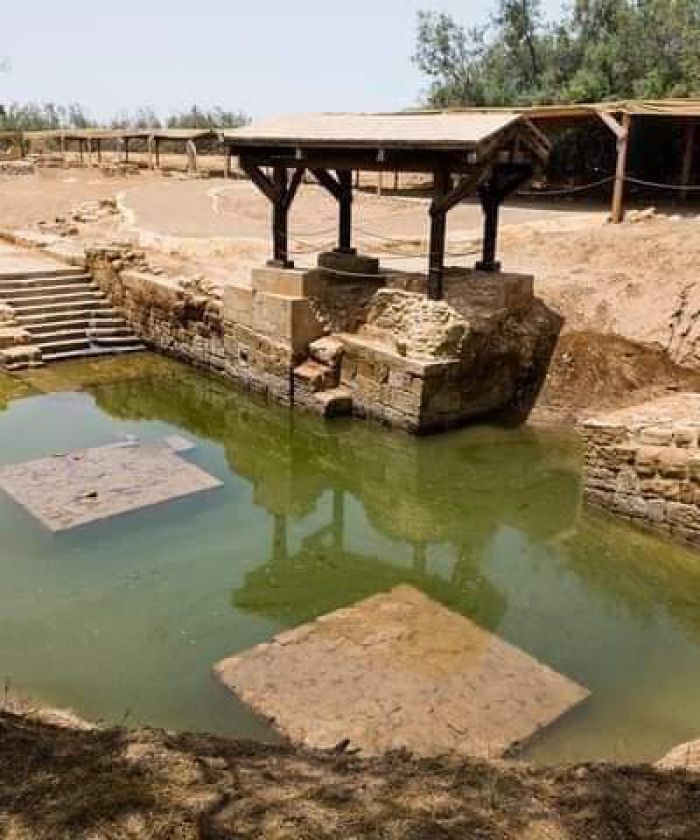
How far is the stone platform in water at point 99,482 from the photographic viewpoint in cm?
757

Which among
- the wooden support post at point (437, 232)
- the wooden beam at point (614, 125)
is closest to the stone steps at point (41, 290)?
the wooden support post at point (437, 232)

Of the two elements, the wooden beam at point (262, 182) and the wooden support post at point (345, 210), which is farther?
the wooden support post at point (345, 210)

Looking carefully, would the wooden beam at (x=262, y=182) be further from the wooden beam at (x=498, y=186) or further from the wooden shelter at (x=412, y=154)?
the wooden beam at (x=498, y=186)

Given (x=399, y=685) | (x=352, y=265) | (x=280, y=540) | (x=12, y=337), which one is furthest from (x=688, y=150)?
(x=399, y=685)

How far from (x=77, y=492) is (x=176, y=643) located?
2751 millimetres

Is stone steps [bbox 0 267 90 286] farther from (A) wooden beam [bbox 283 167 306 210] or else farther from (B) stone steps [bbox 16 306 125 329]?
(A) wooden beam [bbox 283 167 306 210]

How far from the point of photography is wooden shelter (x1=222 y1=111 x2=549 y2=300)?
912cm

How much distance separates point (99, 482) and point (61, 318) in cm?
645

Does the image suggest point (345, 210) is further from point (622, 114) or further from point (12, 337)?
point (622, 114)

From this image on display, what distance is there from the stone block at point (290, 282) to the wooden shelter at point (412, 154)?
0.89ft

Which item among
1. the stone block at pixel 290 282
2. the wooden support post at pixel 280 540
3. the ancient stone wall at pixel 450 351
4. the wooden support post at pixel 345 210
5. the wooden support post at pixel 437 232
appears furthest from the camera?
the wooden support post at pixel 345 210

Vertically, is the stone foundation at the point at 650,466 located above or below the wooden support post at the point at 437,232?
below

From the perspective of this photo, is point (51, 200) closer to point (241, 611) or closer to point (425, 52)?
point (425, 52)

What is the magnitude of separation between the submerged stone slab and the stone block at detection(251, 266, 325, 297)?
582 cm
